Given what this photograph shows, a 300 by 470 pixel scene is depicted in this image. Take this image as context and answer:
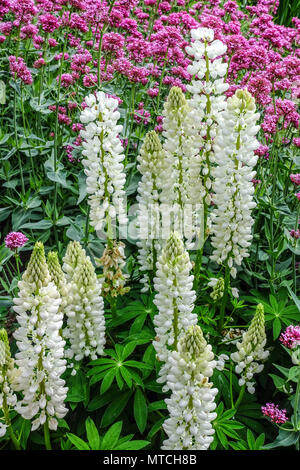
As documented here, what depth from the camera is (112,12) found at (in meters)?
4.58

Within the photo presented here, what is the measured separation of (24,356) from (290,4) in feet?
33.3

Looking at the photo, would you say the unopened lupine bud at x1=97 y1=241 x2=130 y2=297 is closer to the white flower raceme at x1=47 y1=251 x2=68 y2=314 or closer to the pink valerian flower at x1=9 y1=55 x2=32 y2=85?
the white flower raceme at x1=47 y1=251 x2=68 y2=314

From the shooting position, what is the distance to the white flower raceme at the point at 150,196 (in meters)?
3.37

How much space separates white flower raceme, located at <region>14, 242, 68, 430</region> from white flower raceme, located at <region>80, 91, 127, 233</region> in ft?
2.64

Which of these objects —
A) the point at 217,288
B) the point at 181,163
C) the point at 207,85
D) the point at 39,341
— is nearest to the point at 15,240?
the point at 39,341

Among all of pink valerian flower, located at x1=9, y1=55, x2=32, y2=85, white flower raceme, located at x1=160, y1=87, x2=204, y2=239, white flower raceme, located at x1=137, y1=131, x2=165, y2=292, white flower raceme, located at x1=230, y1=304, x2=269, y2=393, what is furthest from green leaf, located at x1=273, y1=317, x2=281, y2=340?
pink valerian flower, located at x1=9, y1=55, x2=32, y2=85

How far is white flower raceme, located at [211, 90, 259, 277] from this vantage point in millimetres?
2920

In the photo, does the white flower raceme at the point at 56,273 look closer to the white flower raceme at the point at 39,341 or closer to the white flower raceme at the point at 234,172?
the white flower raceme at the point at 39,341

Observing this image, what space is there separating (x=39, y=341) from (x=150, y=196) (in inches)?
57.2

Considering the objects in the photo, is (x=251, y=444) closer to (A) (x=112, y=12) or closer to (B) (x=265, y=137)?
(B) (x=265, y=137)

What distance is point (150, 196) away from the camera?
3.46 meters

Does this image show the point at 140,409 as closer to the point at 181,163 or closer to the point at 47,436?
the point at 47,436

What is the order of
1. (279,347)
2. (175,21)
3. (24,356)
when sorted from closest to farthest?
1. (24,356)
2. (279,347)
3. (175,21)
